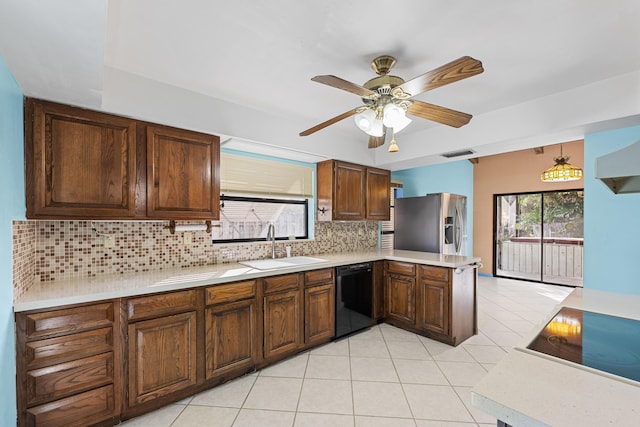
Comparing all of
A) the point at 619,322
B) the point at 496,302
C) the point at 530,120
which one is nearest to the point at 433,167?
the point at 496,302

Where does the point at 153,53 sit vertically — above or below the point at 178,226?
above

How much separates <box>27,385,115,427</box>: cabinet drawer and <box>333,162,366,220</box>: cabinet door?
101 inches

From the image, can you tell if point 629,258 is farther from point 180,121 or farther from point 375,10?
point 180,121

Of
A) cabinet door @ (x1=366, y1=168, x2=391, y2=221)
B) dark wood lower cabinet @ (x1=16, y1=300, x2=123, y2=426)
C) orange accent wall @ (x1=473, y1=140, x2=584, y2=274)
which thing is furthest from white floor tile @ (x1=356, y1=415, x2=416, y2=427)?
orange accent wall @ (x1=473, y1=140, x2=584, y2=274)

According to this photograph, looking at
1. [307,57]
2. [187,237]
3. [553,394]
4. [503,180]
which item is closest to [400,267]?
[187,237]

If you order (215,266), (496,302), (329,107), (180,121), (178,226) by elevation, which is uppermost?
(329,107)

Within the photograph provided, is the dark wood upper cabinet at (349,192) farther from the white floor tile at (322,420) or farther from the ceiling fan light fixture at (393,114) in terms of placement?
the white floor tile at (322,420)

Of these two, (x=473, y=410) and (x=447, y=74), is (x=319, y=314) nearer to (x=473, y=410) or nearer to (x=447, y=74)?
(x=473, y=410)

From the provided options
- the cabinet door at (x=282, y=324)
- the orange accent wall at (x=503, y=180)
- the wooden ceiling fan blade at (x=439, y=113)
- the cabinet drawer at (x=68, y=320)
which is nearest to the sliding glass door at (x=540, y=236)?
the orange accent wall at (x=503, y=180)

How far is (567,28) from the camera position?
1.61m

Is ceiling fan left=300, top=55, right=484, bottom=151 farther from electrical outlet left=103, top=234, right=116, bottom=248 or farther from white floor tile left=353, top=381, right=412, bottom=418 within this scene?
electrical outlet left=103, top=234, right=116, bottom=248

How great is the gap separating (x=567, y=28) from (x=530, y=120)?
1.09m

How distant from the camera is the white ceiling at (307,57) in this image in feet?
4.63

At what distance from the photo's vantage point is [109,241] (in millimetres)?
2246
